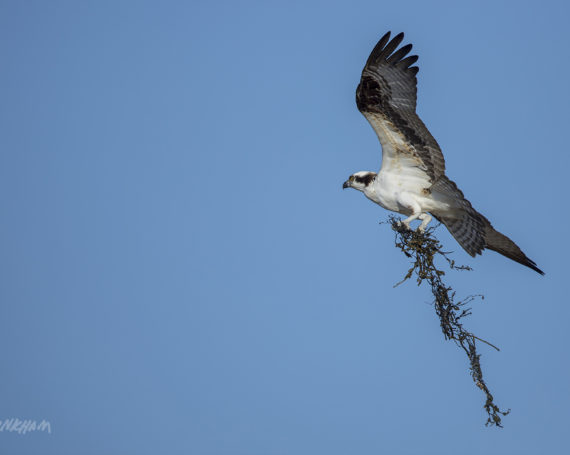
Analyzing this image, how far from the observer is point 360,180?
10797mm

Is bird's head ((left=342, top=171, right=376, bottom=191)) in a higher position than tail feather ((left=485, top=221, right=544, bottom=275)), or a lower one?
higher

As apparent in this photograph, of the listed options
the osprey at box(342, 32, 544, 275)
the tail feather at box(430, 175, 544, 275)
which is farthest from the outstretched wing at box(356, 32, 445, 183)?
the tail feather at box(430, 175, 544, 275)

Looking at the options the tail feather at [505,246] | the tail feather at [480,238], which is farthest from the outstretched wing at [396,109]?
the tail feather at [505,246]

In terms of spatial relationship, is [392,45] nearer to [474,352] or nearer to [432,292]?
[432,292]

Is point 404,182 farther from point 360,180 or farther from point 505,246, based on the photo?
point 505,246

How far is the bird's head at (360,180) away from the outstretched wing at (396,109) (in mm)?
Result: 369

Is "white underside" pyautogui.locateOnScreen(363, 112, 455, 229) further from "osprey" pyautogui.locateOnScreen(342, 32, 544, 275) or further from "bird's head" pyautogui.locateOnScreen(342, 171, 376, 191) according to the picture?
"bird's head" pyautogui.locateOnScreen(342, 171, 376, 191)

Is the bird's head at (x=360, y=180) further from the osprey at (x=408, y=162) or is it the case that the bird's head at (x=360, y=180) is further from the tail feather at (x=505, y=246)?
the tail feather at (x=505, y=246)

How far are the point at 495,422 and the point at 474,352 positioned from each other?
720 millimetres

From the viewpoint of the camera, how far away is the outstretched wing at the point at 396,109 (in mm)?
10031

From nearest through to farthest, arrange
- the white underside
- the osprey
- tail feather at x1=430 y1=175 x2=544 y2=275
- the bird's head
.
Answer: tail feather at x1=430 y1=175 x2=544 y2=275, the osprey, the white underside, the bird's head

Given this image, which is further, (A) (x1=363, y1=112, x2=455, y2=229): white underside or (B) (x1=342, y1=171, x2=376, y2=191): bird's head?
(B) (x1=342, y1=171, x2=376, y2=191): bird's head

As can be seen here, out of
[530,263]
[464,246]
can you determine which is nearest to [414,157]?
[464,246]

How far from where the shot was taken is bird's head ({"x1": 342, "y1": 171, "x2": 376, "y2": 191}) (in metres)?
10.7
